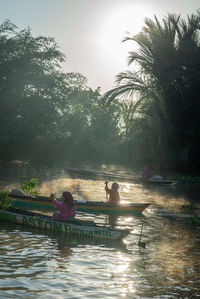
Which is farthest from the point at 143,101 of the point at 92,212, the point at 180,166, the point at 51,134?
the point at 92,212

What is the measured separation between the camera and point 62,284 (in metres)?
7.69

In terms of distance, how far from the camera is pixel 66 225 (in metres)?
12.4

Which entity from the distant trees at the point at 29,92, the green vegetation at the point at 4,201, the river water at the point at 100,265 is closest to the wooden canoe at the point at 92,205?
the river water at the point at 100,265

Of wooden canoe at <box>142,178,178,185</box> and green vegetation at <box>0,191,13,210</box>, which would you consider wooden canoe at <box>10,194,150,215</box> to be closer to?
green vegetation at <box>0,191,13,210</box>

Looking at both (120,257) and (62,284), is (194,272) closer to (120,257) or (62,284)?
(120,257)

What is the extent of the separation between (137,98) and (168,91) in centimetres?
282

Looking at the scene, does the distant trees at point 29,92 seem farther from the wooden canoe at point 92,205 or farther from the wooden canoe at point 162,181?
the wooden canoe at point 92,205

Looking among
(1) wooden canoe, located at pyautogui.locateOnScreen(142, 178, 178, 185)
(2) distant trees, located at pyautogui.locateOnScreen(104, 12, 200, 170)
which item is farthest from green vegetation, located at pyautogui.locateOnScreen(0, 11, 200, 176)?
(1) wooden canoe, located at pyautogui.locateOnScreen(142, 178, 178, 185)

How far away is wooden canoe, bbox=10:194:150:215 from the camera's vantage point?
1722cm

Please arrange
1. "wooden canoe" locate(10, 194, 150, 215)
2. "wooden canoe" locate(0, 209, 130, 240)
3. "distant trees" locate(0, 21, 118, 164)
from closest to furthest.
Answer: "wooden canoe" locate(0, 209, 130, 240), "wooden canoe" locate(10, 194, 150, 215), "distant trees" locate(0, 21, 118, 164)

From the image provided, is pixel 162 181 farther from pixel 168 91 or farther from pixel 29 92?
pixel 29 92

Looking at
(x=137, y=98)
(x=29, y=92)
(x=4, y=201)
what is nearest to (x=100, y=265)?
(x=4, y=201)

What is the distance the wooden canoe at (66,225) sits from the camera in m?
11.8

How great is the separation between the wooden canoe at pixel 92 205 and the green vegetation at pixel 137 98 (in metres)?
16.6
